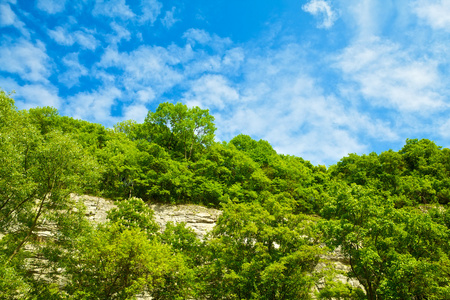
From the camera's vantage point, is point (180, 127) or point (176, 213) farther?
point (180, 127)

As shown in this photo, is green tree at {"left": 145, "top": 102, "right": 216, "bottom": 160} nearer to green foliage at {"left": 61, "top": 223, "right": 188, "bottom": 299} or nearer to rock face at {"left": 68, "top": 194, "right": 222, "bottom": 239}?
rock face at {"left": 68, "top": 194, "right": 222, "bottom": 239}

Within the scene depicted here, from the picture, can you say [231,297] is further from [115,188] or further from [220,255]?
[115,188]

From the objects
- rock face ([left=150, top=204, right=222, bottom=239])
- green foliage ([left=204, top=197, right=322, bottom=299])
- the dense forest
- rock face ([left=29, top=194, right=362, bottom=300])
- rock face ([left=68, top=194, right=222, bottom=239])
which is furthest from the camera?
rock face ([left=150, top=204, right=222, bottom=239])

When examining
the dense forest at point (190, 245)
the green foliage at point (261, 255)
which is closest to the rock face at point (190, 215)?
the dense forest at point (190, 245)

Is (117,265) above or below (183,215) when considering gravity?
below

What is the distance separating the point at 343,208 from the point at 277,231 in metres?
6.13

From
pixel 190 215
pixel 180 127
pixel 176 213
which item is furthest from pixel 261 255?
pixel 180 127

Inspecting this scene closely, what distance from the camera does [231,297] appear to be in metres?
24.4

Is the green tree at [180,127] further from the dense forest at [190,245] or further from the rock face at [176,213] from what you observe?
the dense forest at [190,245]

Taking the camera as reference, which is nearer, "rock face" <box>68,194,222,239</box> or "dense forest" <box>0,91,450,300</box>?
"dense forest" <box>0,91,450,300</box>

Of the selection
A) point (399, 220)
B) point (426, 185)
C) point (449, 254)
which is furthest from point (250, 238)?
point (426, 185)

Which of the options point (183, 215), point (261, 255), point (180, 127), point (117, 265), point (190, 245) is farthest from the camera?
point (180, 127)

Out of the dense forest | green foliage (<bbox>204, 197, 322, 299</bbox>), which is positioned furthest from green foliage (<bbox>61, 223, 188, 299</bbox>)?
green foliage (<bbox>204, 197, 322, 299</bbox>)

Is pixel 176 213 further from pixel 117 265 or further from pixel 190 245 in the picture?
pixel 117 265
